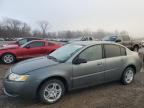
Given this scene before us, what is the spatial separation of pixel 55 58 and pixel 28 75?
119 centimetres

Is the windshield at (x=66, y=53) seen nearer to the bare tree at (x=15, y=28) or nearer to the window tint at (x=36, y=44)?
the window tint at (x=36, y=44)

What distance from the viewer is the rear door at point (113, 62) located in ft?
19.0

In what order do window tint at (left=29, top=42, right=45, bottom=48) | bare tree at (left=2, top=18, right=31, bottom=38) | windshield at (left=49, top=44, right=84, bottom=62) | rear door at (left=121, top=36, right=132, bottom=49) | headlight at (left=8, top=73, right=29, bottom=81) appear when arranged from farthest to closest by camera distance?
bare tree at (left=2, top=18, right=31, bottom=38), rear door at (left=121, top=36, right=132, bottom=49), window tint at (left=29, top=42, right=45, bottom=48), windshield at (left=49, top=44, right=84, bottom=62), headlight at (left=8, top=73, right=29, bottom=81)

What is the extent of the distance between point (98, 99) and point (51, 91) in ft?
4.16

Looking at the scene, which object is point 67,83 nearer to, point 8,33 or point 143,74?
point 143,74

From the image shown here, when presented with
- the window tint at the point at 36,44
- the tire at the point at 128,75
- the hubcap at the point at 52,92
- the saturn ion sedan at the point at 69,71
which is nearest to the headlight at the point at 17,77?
→ the saturn ion sedan at the point at 69,71

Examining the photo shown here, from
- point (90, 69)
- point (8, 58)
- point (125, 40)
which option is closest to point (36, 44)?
point (8, 58)

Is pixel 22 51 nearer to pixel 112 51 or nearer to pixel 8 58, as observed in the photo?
pixel 8 58

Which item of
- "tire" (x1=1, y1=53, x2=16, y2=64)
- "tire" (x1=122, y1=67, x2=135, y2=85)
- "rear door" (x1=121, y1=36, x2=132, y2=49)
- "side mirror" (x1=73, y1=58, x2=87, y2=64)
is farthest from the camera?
"rear door" (x1=121, y1=36, x2=132, y2=49)

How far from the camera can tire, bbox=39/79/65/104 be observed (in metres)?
4.68

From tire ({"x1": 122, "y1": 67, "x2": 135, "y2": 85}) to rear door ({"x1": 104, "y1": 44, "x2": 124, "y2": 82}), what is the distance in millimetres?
241

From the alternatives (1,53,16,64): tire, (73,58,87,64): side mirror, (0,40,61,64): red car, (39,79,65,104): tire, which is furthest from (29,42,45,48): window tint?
(39,79,65,104): tire

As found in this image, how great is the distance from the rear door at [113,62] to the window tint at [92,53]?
0.26 meters

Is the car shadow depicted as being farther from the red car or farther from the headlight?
the red car
